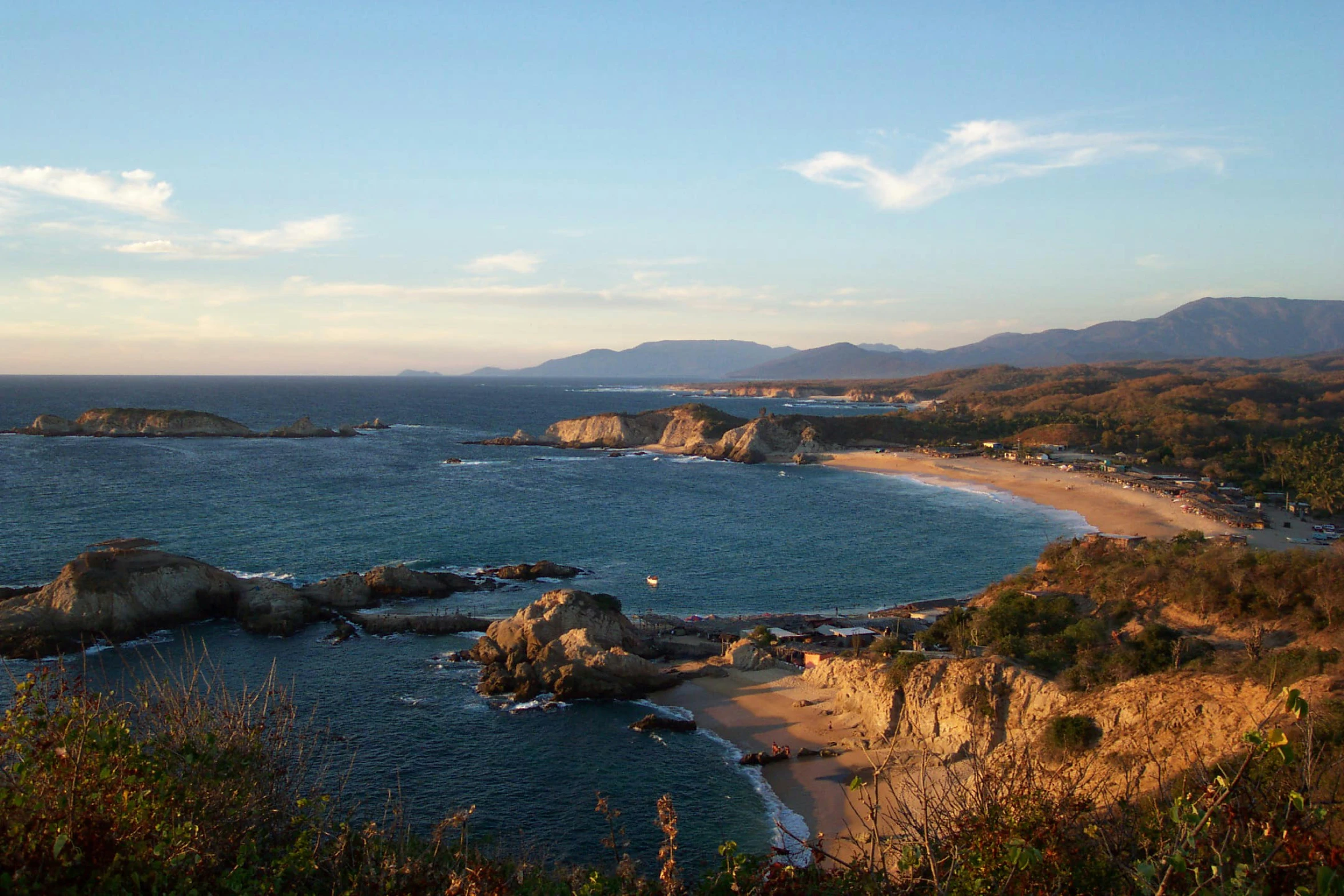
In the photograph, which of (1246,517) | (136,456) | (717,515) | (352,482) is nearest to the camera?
(1246,517)

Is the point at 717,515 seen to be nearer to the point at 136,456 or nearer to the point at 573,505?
the point at 573,505

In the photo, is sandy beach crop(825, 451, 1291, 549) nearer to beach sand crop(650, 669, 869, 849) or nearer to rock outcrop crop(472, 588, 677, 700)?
beach sand crop(650, 669, 869, 849)

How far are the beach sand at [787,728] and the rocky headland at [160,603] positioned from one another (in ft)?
40.2

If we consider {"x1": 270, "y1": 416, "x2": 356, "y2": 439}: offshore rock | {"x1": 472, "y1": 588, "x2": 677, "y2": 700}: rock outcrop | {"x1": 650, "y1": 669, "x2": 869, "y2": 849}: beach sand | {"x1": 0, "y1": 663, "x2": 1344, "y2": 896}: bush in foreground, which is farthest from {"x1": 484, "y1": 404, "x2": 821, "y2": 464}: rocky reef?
{"x1": 0, "y1": 663, "x2": 1344, "y2": 896}: bush in foreground

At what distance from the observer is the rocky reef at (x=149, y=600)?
31438 millimetres

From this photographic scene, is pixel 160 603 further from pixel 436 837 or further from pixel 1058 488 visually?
pixel 1058 488

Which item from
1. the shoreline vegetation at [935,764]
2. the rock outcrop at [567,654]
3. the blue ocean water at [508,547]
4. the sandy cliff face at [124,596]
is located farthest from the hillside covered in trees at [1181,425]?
the sandy cliff face at [124,596]

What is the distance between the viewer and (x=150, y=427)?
10962 cm

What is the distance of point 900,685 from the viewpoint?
2356cm

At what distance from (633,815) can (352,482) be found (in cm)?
5921

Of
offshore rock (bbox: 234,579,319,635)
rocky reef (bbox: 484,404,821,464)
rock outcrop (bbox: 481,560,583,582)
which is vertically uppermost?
rocky reef (bbox: 484,404,821,464)

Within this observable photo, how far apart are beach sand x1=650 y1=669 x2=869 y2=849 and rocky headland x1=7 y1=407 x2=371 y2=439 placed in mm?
98445

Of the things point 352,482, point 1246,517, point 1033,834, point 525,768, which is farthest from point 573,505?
point 1033,834

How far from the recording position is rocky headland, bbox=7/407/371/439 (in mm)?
107188
